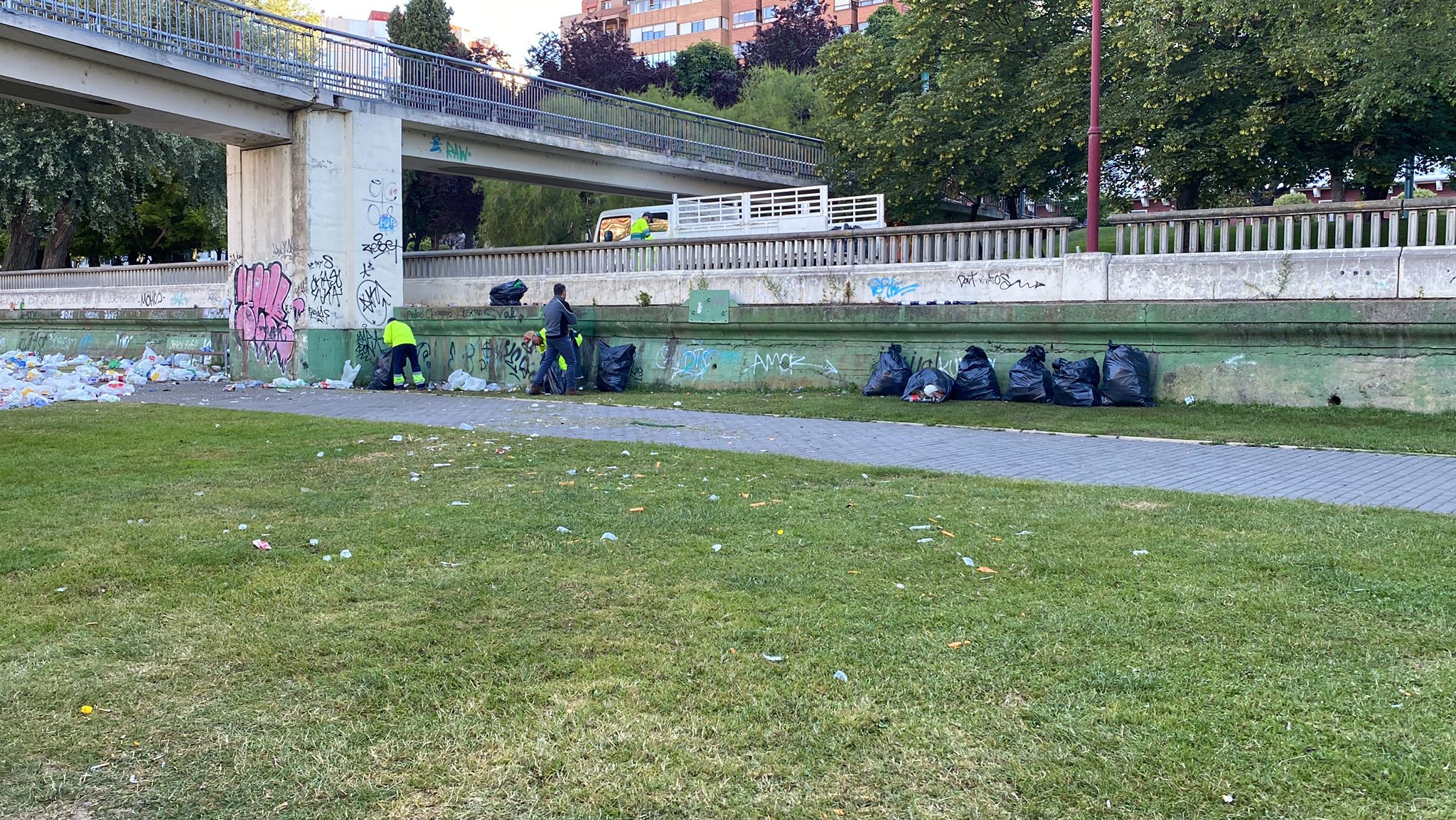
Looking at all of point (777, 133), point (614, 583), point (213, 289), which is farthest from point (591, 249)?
point (614, 583)

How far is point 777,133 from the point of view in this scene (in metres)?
34.1

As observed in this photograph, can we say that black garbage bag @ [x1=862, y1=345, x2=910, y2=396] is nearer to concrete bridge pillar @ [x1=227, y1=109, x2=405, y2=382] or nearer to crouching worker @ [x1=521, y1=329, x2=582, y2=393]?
crouching worker @ [x1=521, y1=329, x2=582, y2=393]

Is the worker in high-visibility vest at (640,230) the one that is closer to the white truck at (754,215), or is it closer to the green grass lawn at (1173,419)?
the white truck at (754,215)

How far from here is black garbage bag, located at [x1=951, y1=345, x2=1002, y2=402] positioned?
47.8ft

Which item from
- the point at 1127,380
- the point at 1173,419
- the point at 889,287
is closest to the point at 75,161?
the point at 889,287

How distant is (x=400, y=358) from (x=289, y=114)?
17.2ft

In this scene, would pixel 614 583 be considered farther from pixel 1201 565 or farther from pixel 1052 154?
pixel 1052 154

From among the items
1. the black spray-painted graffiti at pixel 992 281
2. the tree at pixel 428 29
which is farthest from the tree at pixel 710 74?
the black spray-painted graffiti at pixel 992 281

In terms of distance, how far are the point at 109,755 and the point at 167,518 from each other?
3746mm

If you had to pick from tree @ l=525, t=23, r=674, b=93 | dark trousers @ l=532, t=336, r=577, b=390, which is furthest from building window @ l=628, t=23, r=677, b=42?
dark trousers @ l=532, t=336, r=577, b=390

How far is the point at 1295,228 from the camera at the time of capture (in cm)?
1454

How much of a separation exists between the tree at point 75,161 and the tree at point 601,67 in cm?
1852

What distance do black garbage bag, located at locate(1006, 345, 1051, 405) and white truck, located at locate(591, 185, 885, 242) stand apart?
8552 mm

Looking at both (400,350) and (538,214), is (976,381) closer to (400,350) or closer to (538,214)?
(400,350)
